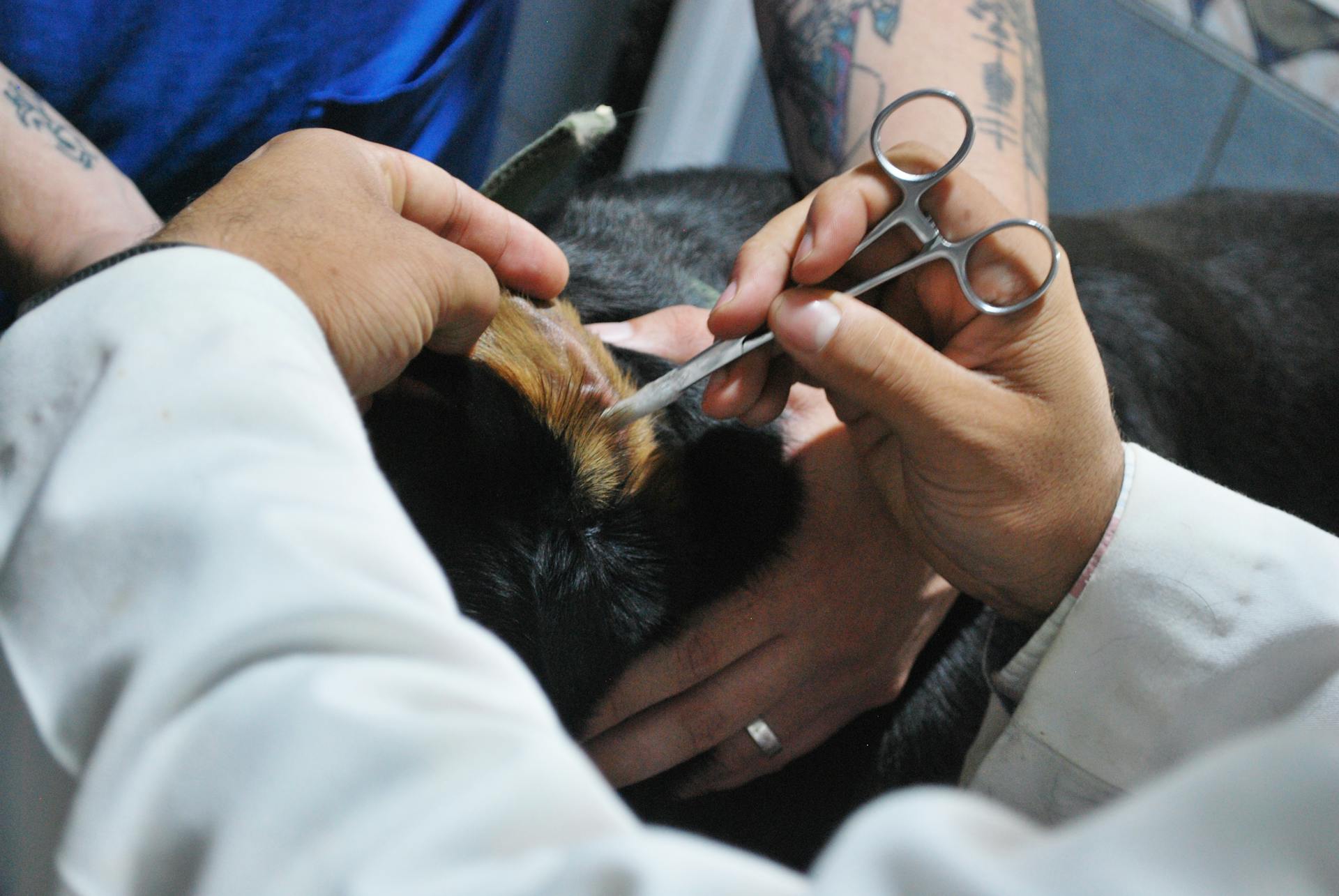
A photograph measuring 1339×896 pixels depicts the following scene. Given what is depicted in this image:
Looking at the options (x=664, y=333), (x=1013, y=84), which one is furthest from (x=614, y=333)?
(x=1013, y=84)

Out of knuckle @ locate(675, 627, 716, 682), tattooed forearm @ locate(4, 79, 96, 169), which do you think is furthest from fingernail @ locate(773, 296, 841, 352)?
tattooed forearm @ locate(4, 79, 96, 169)

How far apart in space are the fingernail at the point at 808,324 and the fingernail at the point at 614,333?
5.2 inches

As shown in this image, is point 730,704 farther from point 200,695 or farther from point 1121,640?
point 200,695

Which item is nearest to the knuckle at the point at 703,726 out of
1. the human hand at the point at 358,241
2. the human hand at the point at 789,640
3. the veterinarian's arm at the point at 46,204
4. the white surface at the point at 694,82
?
the human hand at the point at 789,640

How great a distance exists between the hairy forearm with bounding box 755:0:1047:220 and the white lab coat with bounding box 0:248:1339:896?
0.66 m

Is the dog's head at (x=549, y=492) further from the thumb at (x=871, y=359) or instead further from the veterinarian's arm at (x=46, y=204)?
the veterinarian's arm at (x=46, y=204)

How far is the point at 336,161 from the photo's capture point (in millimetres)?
500

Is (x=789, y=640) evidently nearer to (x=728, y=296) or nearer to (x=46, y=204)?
(x=728, y=296)

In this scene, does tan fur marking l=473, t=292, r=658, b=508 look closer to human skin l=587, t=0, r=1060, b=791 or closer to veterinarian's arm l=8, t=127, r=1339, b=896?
human skin l=587, t=0, r=1060, b=791

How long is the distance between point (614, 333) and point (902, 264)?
0.19m

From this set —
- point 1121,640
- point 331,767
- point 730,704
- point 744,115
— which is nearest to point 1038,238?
point 1121,640

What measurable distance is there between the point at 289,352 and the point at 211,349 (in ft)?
0.08

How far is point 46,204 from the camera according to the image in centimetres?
67

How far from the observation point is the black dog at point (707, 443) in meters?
0.56
